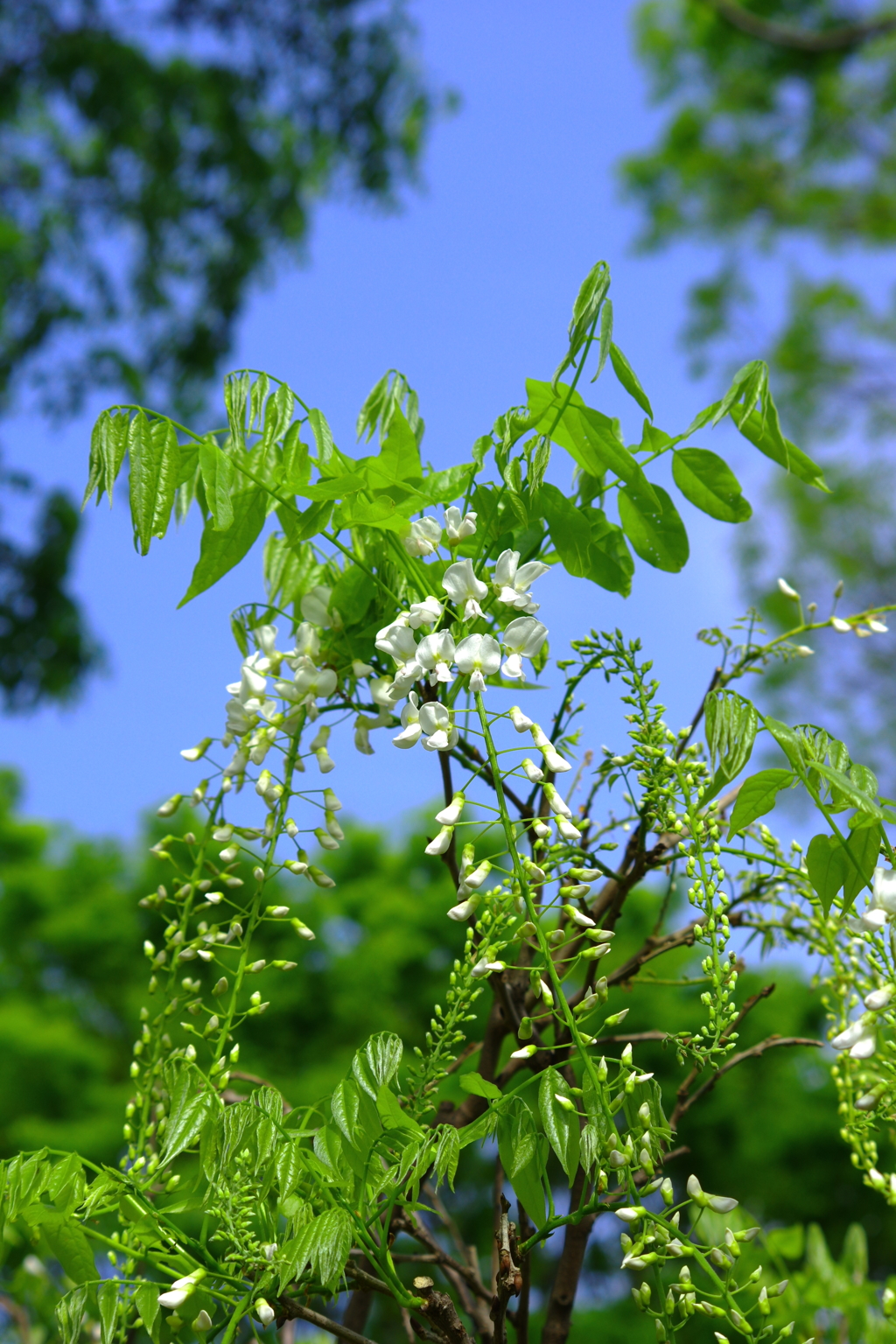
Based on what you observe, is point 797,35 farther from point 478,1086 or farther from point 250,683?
point 478,1086

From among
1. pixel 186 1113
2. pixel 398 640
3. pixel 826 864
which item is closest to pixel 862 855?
pixel 826 864

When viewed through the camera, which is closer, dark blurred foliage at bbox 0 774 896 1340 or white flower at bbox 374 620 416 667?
white flower at bbox 374 620 416 667

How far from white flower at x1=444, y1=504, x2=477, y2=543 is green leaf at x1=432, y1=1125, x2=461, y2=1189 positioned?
1.07ft

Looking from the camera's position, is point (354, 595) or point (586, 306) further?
point (354, 595)

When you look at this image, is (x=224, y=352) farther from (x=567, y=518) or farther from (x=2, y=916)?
(x=567, y=518)

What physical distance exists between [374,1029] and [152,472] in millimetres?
5057

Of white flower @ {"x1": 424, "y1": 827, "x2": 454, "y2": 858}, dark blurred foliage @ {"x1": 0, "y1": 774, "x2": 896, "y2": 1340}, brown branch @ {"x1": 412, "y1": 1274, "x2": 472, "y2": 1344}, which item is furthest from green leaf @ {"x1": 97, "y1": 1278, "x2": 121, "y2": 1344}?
dark blurred foliage @ {"x1": 0, "y1": 774, "x2": 896, "y2": 1340}

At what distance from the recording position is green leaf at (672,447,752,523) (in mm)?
696

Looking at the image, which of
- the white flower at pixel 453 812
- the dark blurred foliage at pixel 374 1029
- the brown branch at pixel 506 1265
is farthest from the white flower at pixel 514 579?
the dark blurred foliage at pixel 374 1029

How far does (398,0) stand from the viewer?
5.25 meters

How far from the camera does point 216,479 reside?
65 centimetres

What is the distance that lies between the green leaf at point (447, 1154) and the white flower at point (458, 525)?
33 centimetres

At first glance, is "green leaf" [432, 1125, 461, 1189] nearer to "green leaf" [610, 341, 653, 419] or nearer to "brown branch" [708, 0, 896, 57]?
"green leaf" [610, 341, 653, 419]

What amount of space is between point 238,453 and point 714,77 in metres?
8.44
